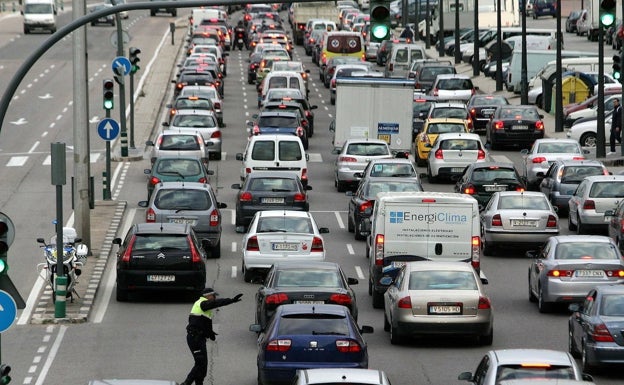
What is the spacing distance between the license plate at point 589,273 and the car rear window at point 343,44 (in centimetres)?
5558

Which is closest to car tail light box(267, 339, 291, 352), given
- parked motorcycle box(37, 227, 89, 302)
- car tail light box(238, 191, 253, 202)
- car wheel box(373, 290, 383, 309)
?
car wheel box(373, 290, 383, 309)

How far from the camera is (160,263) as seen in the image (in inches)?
1240

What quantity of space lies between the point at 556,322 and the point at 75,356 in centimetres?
802

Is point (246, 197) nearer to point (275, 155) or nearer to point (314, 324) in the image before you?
point (275, 155)

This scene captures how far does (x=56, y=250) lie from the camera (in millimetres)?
31516

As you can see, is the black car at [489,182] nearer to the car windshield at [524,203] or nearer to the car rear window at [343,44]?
the car windshield at [524,203]

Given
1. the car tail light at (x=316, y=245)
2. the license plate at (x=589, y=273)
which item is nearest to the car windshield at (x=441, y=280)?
the license plate at (x=589, y=273)

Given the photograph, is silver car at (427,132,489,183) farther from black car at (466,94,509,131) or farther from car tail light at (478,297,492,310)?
car tail light at (478,297,492,310)

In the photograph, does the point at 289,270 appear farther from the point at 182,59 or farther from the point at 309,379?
the point at 182,59

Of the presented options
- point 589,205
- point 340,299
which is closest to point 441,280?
point 340,299

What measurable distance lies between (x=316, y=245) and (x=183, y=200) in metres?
4.38

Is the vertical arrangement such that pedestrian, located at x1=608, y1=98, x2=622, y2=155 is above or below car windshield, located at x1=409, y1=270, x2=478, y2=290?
below

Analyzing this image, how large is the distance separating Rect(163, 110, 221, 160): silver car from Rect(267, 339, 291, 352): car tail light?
101 ft

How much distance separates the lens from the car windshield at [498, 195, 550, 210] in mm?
37125
